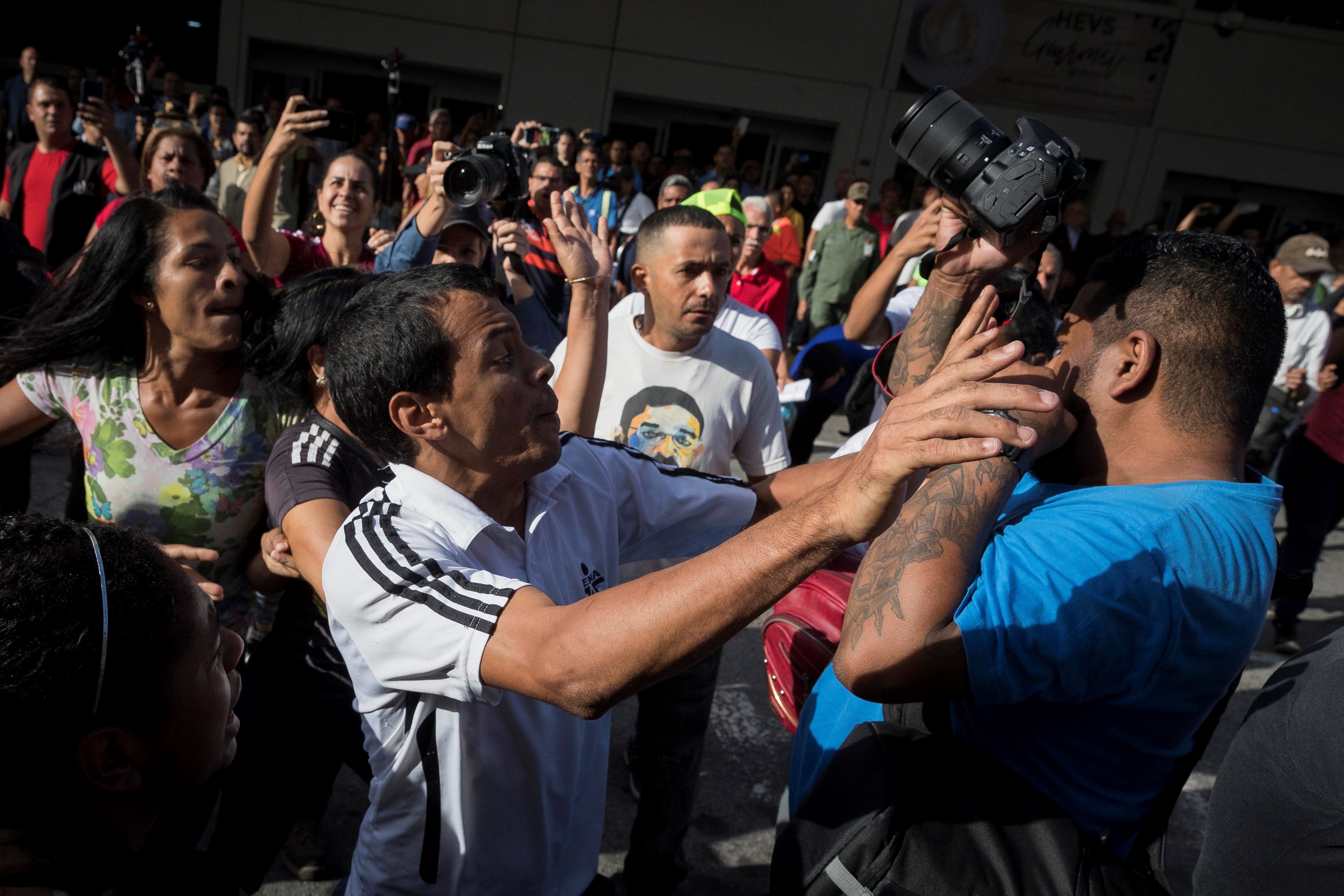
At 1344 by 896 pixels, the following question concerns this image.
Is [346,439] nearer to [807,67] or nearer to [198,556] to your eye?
[198,556]

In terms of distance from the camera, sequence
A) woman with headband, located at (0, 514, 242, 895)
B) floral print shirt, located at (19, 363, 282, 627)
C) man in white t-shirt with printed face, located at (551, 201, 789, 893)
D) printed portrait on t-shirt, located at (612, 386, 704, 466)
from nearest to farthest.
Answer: woman with headband, located at (0, 514, 242, 895) → floral print shirt, located at (19, 363, 282, 627) → man in white t-shirt with printed face, located at (551, 201, 789, 893) → printed portrait on t-shirt, located at (612, 386, 704, 466)

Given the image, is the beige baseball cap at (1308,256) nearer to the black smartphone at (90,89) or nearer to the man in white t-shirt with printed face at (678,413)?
the man in white t-shirt with printed face at (678,413)

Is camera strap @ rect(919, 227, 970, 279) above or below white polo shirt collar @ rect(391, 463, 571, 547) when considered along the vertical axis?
above

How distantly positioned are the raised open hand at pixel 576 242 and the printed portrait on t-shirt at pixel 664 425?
1.69ft

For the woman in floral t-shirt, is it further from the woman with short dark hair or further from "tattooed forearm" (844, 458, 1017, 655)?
"tattooed forearm" (844, 458, 1017, 655)

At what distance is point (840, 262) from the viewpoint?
844 cm

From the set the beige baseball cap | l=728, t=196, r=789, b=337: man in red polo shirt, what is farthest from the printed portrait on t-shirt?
the beige baseball cap

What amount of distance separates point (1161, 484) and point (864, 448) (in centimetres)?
58

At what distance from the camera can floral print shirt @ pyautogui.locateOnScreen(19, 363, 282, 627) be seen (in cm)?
224

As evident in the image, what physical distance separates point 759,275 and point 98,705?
505cm

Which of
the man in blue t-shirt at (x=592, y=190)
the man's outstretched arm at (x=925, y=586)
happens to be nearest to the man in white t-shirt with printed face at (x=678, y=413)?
the man's outstretched arm at (x=925, y=586)

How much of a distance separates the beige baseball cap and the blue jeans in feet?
17.0

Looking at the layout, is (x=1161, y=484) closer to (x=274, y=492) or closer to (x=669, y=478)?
(x=669, y=478)

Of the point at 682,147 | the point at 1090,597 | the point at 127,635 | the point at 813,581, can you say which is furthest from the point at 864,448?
the point at 682,147
